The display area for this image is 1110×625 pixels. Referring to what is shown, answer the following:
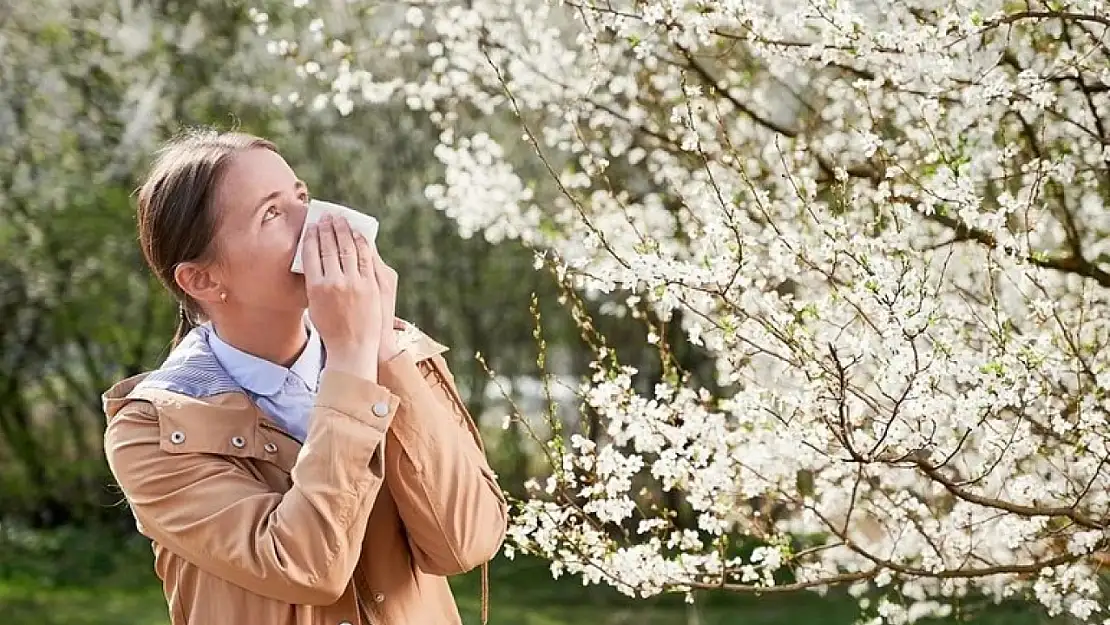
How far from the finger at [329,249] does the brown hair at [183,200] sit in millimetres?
166

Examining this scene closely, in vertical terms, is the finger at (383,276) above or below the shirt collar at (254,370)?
above

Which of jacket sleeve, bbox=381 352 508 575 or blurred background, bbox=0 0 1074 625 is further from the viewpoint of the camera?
blurred background, bbox=0 0 1074 625

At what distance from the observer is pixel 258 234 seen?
1.72 metres

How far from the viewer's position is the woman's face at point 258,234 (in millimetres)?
1724

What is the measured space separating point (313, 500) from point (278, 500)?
78 mm

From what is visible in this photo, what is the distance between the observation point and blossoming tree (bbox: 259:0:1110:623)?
102 inches

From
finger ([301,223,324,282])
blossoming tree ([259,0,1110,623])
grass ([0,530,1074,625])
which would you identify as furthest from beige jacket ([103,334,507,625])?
grass ([0,530,1074,625])

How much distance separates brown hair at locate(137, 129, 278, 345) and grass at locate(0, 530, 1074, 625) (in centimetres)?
468

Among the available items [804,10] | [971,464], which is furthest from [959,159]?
[971,464]

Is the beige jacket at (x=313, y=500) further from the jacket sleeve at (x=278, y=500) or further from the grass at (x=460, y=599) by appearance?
the grass at (x=460, y=599)

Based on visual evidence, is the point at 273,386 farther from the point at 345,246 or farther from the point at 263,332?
the point at 345,246

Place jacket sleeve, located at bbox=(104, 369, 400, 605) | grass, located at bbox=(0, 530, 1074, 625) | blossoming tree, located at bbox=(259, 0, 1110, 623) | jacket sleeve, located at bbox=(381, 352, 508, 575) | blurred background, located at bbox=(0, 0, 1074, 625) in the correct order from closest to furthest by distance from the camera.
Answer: jacket sleeve, located at bbox=(104, 369, 400, 605) → jacket sleeve, located at bbox=(381, 352, 508, 575) → blossoming tree, located at bbox=(259, 0, 1110, 623) → grass, located at bbox=(0, 530, 1074, 625) → blurred background, located at bbox=(0, 0, 1074, 625)

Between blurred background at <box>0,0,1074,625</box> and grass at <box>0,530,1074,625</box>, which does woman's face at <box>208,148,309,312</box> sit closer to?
grass at <box>0,530,1074,625</box>

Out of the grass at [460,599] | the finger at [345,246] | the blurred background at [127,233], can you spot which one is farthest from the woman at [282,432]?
the blurred background at [127,233]
